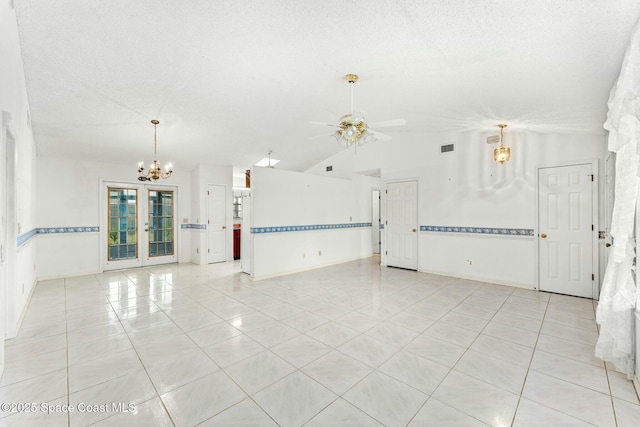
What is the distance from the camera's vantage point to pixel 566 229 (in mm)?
4320

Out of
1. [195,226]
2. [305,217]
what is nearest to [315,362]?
[305,217]

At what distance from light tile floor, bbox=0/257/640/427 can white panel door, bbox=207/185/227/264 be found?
9.16 ft

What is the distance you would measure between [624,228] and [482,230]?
317 cm

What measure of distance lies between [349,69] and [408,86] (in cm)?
83

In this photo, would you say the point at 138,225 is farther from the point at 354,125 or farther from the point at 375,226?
the point at 375,226

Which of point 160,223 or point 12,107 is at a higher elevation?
point 12,107

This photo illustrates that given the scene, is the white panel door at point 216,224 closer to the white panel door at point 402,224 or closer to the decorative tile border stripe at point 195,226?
the decorative tile border stripe at point 195,226

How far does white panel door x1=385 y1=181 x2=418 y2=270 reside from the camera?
6.00 meters

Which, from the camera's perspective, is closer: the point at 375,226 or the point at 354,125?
the point at 354,125

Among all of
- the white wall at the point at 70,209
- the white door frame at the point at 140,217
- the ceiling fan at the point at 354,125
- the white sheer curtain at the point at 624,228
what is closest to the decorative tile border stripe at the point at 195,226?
the white door frame at the point at 140,217

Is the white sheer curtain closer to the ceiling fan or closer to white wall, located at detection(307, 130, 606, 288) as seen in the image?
the ceiling fan

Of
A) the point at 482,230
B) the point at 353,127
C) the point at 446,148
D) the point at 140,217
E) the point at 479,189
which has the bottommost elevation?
the point at 482,230

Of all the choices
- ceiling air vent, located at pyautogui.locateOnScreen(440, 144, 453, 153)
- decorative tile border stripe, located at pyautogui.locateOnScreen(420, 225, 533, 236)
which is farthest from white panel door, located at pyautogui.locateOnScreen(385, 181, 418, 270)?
ceiling air vent, located at pyautogui.locateOnScreen(440, 144, 453, 153)

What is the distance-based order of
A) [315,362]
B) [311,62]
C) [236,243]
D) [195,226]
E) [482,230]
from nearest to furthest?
[315,362]
[311,62]
[482,230]
[195,226]
[236,243]
